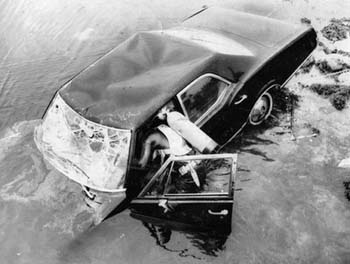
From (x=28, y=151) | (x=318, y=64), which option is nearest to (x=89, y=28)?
(x=28, y=151)

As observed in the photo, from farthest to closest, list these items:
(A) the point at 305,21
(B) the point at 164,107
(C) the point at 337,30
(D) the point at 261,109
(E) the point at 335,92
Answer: (A) the point at 305,21 < (C) the point at 337,30 < (E) the point at 335,92 < (D) the point at 261,109 < (B) the point at 164,107

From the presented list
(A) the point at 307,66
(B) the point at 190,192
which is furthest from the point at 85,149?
(A) the point at 307,66

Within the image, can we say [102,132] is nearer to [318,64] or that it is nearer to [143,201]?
[143,201]

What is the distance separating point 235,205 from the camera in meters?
4.55

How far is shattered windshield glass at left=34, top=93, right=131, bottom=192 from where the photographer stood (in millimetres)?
3799

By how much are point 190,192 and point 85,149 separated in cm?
125

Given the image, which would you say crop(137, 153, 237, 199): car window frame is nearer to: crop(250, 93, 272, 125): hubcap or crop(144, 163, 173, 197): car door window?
crop(144, 163, 173, 197): car door window

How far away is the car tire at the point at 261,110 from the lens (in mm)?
5078

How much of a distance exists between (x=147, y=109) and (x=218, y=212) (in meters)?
1.31

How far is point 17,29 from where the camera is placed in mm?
7930

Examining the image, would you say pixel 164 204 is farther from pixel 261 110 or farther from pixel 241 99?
pixel 261 110

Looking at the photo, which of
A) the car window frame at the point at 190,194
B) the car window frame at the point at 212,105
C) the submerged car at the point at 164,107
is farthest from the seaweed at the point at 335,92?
the car window frame at the point at 190,194

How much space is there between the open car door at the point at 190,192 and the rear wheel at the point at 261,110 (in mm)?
1478

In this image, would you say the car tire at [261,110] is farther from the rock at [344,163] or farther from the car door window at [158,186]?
the car door window at [158,186]
